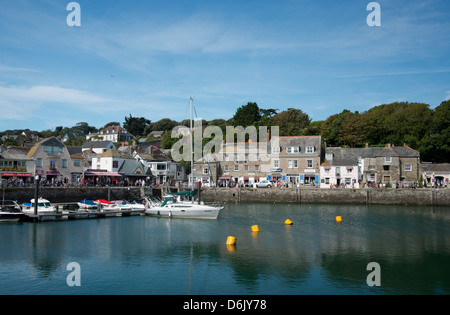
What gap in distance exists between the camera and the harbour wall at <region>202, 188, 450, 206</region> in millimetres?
52375

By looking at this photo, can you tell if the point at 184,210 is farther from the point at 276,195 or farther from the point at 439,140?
the point at 439,140

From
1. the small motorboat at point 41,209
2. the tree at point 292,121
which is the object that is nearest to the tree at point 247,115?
the tree at point 292,121

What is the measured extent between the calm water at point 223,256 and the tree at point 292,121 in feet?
178

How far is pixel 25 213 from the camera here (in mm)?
35781

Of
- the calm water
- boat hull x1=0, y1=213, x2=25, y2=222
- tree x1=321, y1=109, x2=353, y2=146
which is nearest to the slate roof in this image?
tree x1=321, y1=109, x2=353, y2=146

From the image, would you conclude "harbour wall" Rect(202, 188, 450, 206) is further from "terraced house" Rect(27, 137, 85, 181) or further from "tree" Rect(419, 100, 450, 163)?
"terraced house" Rect(27, 137, 85, 181)

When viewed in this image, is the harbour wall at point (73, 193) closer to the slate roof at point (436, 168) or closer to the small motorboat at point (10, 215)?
the small motorboat at point (10, 215)

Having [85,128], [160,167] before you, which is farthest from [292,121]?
[85,128]

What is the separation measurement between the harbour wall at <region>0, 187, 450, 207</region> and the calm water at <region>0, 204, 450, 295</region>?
15.7 metres

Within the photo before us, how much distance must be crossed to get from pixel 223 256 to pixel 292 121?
7545 cm

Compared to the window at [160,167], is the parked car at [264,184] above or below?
below

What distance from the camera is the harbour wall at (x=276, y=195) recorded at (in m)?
50.4

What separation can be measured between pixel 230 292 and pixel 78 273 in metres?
8.22

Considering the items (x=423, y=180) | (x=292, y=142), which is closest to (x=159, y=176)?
(x=292, y=142)
